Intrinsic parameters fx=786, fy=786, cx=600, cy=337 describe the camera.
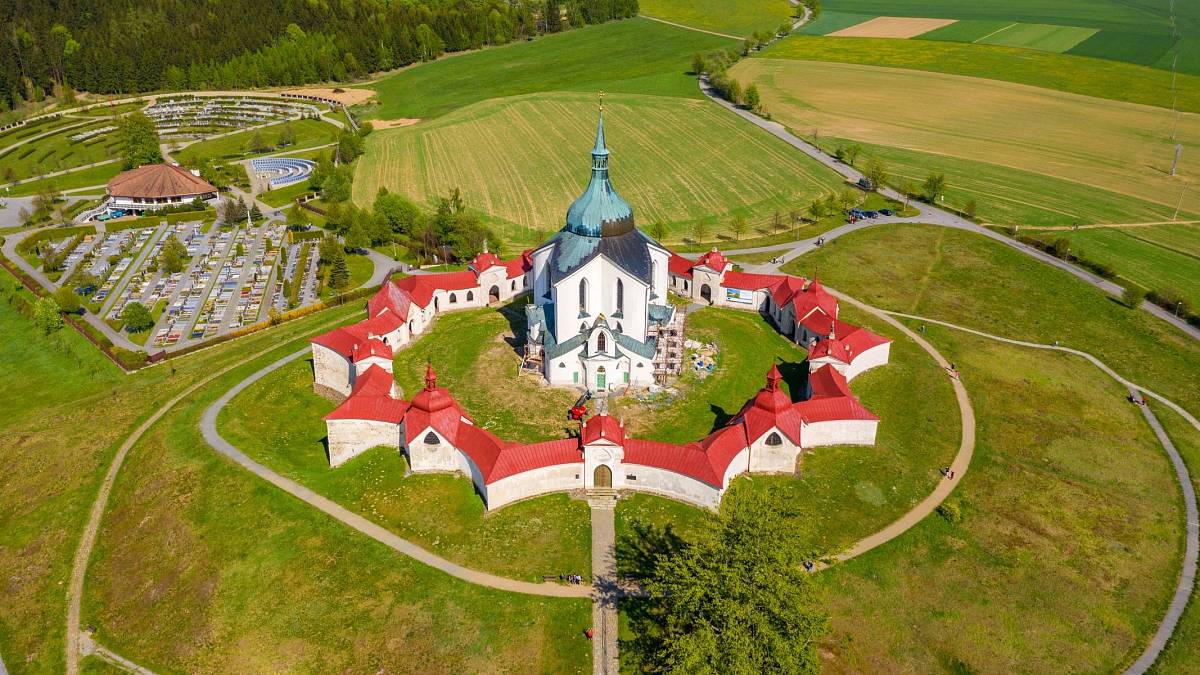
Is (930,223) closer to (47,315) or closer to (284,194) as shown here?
(284,194)

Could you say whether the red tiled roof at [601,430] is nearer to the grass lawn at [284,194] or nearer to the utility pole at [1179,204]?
the grass lawn at [284,194]

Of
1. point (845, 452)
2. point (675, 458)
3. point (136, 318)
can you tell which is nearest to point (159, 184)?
point (136, 318)

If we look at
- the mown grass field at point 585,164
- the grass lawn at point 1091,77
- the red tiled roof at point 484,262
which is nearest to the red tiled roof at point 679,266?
the red tiled roof at point 484,262

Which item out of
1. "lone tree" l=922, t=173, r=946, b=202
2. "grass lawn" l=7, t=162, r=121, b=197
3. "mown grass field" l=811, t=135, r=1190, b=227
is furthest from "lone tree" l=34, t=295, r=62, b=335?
"mown grass field" l=811, t=135, r=1190, b=227

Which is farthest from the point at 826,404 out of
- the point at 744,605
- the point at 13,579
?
the point at 13,579

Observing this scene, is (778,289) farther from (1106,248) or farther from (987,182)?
(987,182)

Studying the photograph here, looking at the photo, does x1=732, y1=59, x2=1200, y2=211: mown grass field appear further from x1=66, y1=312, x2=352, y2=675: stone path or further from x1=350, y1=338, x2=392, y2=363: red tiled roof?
x1=66, y1=312, x2=352, y2=675: stone path
